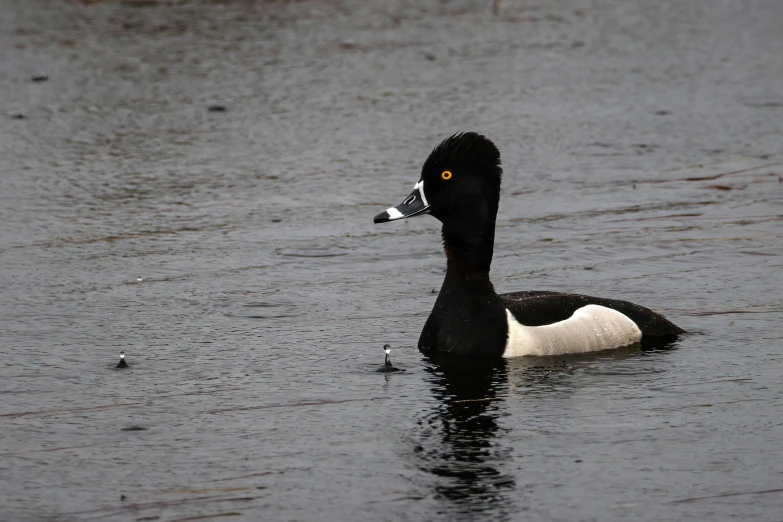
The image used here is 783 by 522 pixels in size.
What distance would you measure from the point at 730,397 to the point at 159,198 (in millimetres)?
6927

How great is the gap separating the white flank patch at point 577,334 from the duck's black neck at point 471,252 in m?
0.34

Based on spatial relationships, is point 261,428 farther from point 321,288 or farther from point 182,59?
point 182,59

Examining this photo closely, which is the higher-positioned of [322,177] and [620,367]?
[322,177]

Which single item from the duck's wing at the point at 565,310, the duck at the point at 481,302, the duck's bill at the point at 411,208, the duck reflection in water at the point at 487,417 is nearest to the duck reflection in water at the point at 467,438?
the duck reflection in water at the point at 487,417

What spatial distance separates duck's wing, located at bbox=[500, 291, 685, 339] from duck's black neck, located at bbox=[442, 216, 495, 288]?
0.84ft

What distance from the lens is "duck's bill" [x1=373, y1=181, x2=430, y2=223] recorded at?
8.98 metres

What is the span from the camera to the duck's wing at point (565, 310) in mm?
8836

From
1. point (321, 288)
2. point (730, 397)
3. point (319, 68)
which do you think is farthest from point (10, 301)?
point (319, 68)

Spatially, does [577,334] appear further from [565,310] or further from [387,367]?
[387,367]

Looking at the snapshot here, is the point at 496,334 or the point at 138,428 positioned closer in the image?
the point at 138,428

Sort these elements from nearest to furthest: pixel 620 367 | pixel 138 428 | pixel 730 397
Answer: pixel 138 428
pixel 730 397
pixel 620 367

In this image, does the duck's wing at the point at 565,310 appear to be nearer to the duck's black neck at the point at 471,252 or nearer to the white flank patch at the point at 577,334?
the white flank patch at the point at 577,334

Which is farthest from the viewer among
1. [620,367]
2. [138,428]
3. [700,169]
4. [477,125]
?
[477,125]

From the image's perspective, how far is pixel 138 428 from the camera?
7402mm
